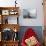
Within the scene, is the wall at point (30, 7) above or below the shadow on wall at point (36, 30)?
above

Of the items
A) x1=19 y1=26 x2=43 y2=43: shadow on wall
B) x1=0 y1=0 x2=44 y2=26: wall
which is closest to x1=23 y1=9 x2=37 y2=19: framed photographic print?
x1=0 y1=0 x2=44 y2=26: wall

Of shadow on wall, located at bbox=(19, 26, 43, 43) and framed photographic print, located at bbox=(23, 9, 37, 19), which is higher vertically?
framed photographic print, located at bbox=(23, 9, 37, 19)

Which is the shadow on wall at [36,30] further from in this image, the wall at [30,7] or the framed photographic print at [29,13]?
the framed photographic print at [29,13]

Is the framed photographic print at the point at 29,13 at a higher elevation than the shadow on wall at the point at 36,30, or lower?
higher

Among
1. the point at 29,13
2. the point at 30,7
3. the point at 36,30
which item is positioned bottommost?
the point at 36,30

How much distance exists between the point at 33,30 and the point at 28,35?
0.22 m

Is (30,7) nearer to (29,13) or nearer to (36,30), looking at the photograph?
(29,13)

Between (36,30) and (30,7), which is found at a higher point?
(30,7)

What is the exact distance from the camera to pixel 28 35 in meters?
4.80

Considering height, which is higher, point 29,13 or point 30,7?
point 30,7

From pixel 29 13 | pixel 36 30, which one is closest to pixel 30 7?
pixel 29 13

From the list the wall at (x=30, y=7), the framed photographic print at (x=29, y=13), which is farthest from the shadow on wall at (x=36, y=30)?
the framed photographic print at (x=29, y=13)

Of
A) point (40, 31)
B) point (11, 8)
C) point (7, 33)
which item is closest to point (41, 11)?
point (40, 31)

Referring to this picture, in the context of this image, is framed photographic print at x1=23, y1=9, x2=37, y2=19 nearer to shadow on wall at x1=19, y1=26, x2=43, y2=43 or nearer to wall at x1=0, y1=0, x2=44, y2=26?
wall at x1=0, y1=0, x2=44, y2=26
